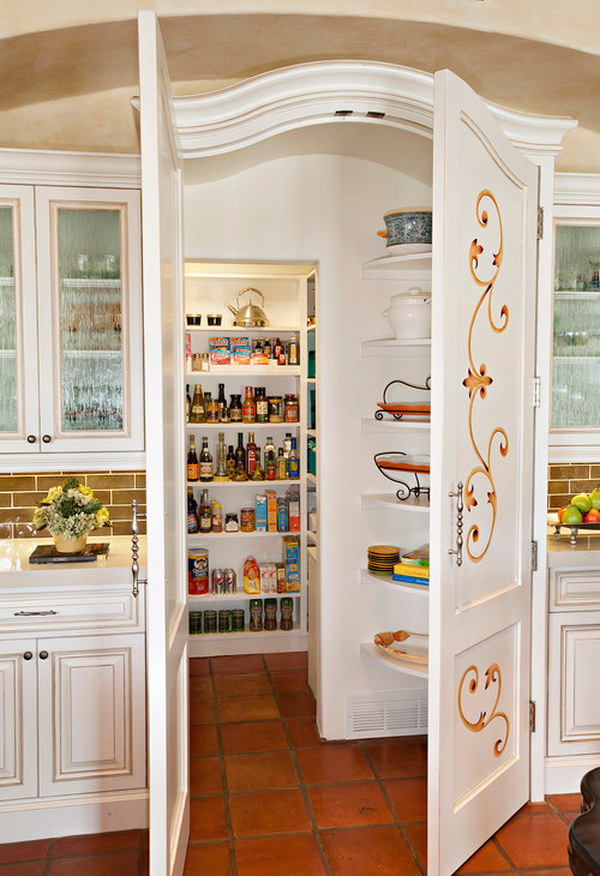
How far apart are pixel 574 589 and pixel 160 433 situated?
1.90 m

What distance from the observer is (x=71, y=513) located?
9.41 ft

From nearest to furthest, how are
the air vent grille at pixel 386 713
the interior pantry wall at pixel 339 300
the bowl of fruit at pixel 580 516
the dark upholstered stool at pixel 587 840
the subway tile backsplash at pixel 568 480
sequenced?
the dark upholstered stool at pixel 587 840 → the bowl of fruit at pixel 580 516 → the interior pantry wall at pixel 339 300 → the air vent grille at pixel 386 713 → the subway tile backsplash at pixel 568 480

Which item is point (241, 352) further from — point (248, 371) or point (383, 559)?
point (383, 559)

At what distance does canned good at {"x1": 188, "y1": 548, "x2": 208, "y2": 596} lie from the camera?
14.9 feet

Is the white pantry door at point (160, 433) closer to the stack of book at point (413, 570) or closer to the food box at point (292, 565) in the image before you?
the stack of book at point (413, 570)

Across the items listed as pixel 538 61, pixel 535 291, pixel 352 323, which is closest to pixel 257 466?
pixel 352 323

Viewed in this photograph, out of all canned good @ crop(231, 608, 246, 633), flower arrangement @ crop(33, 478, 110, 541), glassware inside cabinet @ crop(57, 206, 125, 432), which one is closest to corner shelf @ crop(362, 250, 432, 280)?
glassware inside cabinet @ crop(57, 206, 125, 432)

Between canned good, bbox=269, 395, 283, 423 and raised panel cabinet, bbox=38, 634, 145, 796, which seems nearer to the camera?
raised panel cabinet, bbox=38, 634, 145, 796

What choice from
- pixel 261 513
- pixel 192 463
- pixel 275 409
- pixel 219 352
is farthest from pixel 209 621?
pixel 219 352

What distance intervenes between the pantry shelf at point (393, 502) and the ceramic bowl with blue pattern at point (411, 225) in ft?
3.39

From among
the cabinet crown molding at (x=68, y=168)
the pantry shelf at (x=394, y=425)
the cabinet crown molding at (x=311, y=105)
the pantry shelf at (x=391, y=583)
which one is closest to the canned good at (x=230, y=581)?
the pantry shelf at (x=391, y=583)

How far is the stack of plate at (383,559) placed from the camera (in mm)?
3324

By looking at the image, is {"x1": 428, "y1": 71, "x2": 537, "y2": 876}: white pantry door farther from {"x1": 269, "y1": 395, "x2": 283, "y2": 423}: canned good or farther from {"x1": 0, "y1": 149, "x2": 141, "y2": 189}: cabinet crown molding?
{"x1": 269, "y1": 395, "x2": 283, "y2": 423}: canned good

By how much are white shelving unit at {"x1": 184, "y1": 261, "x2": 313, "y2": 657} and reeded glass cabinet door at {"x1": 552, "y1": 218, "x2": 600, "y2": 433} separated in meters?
1.62
